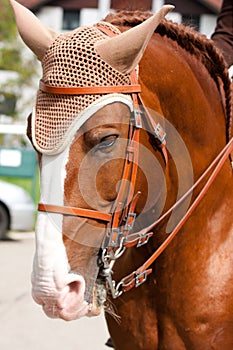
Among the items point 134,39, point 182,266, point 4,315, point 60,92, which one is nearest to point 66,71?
point 60,92

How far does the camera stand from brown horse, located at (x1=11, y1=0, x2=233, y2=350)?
106 inches

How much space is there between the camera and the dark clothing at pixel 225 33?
373 centimetres

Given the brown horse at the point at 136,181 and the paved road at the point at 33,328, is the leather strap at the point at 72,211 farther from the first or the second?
the paved road at the point at 33,328

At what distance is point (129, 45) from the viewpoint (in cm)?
270

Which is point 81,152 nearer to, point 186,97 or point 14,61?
point 186,97

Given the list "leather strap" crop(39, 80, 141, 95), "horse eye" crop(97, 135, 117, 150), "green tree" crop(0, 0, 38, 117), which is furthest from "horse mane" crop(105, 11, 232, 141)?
"green tree" crop(0, 0, 38, 117)

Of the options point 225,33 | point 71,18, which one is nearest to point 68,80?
point 225,33

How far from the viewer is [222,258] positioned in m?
3.15

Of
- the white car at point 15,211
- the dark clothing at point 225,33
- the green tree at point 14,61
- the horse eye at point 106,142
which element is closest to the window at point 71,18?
the green tree at point 14,61

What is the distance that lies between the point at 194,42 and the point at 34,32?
712 millimetres

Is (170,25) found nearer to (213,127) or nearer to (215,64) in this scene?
(215,64)

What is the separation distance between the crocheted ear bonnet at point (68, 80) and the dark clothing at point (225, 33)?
3.59 feet

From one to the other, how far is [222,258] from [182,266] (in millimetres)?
177

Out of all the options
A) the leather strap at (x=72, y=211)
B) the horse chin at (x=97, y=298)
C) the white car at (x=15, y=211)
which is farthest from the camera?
the white car at (x=15, y=211)
